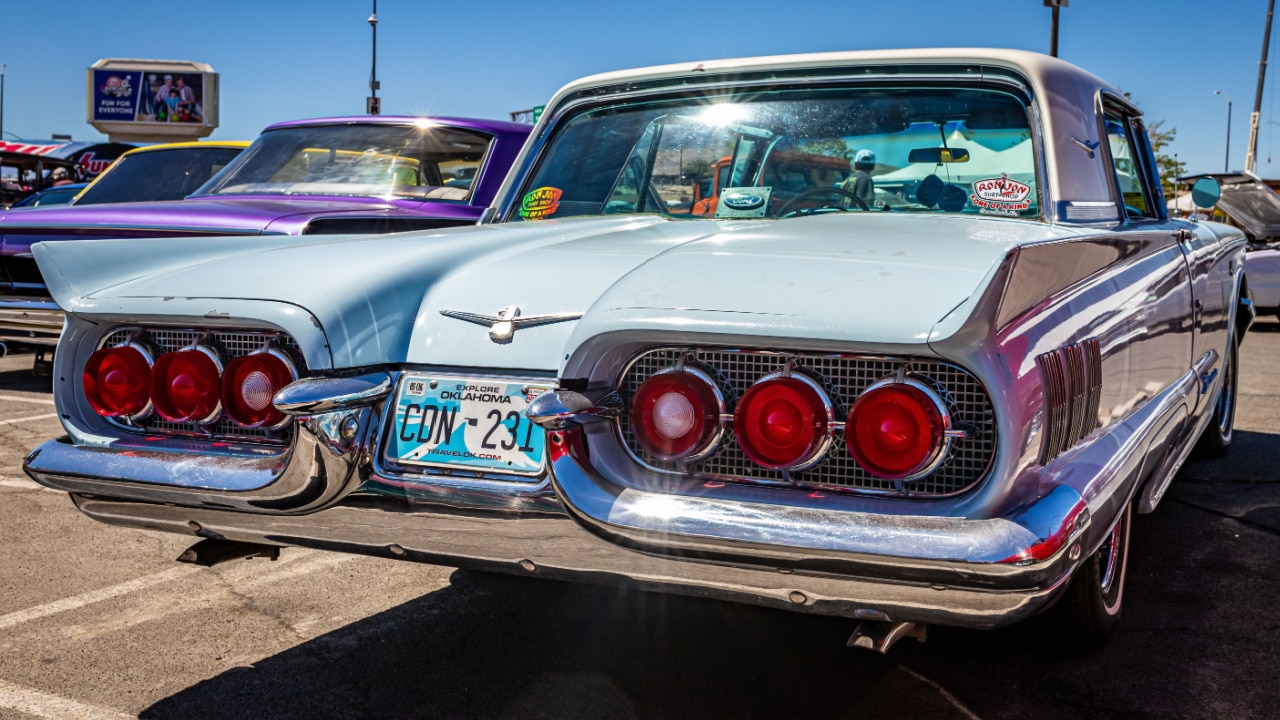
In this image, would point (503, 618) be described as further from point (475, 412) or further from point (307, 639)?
Result: point (475, 412)

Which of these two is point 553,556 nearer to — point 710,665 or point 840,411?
point 840,411

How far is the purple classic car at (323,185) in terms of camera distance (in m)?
6.12

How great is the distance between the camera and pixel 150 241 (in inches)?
115

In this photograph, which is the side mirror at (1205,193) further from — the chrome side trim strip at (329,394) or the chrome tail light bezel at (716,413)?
the chrome side trim strip at (329,394)

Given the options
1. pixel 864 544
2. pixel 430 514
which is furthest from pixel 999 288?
pixel 430 514

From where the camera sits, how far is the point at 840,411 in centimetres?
214

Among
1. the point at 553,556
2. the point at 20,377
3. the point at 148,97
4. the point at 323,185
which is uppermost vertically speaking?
the point at 148,97

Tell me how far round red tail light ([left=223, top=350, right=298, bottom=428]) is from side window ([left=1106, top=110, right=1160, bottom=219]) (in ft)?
7.96

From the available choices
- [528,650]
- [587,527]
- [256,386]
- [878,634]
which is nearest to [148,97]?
[528,650]

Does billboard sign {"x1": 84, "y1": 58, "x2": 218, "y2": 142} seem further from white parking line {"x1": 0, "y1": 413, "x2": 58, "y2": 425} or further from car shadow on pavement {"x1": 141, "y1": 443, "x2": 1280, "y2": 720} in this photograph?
car shadow on pavement {"x1": 141, "y1": 443, "x2": 1280, "y2": 720}

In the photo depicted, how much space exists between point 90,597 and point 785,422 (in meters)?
2.50

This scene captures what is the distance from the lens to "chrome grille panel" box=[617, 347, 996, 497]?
2.05m

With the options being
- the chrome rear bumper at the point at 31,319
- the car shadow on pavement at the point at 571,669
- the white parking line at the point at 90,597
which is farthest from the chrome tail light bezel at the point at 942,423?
the chrome rear bumper at the point at 31,319

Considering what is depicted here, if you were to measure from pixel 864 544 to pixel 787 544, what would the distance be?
0.13 meters
